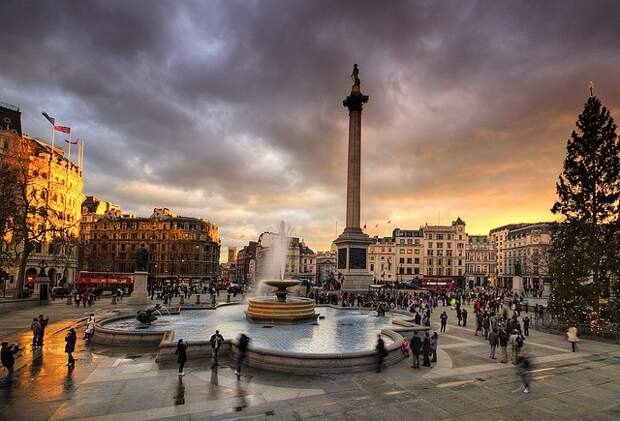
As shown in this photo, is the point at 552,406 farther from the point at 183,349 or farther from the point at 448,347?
the point at 183,349

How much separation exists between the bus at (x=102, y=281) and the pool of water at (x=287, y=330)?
28636 millimetres

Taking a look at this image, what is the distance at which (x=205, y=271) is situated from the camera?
113312 mm

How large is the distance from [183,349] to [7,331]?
17412mm

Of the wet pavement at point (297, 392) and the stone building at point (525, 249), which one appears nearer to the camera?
the wet pavement at point (297, 392)

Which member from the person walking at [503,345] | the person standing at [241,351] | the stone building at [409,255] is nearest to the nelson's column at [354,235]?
the person walking at [503,345]

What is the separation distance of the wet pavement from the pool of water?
135 inches

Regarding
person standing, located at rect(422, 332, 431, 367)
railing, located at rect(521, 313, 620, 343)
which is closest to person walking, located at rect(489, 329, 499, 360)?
person standing, located at rect(422, 332, 431, 367)

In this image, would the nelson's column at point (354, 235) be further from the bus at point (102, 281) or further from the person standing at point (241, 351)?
the person standing at point (241, 351)

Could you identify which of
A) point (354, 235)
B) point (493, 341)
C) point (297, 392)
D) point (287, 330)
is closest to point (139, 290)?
point (287, 330)

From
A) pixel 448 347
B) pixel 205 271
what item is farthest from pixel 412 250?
pixel 448 347

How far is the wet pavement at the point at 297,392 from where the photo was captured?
10.6 metres

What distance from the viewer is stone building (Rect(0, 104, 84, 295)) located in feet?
195

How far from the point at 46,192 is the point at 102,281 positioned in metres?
26.2

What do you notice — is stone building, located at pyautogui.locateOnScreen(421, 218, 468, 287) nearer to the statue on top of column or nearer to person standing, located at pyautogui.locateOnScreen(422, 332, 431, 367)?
the statue on top of column
